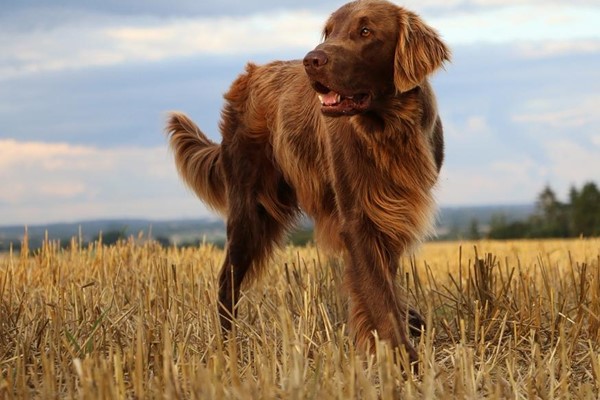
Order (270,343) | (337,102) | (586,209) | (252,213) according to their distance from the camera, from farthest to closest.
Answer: (586,209), (252,213), (337,102), (270,343)

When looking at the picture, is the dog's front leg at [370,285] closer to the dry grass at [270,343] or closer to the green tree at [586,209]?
the dry grass at [270,343]

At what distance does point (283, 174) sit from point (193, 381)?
2.91m

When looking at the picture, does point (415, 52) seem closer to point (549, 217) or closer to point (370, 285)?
point (370, 285)

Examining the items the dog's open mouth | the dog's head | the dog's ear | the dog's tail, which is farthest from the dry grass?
the dog's ear

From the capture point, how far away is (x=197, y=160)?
21.7 feet

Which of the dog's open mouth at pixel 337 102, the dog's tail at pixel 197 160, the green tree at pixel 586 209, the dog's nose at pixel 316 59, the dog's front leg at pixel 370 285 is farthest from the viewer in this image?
the green tree at pixel 586 209

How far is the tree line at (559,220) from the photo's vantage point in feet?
108

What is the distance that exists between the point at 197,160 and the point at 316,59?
2613mm

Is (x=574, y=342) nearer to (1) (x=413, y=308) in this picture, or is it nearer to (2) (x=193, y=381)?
(1) (x=413, y=308)

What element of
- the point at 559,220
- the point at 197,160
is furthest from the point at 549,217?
the point at 197,160

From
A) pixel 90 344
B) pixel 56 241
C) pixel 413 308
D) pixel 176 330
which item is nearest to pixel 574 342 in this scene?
pixel 413 308

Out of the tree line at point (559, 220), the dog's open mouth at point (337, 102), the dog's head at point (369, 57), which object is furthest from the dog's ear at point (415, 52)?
the tree line at point (559, 220)

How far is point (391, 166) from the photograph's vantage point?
464 centimetres

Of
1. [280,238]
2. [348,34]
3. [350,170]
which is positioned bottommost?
[280,238]
